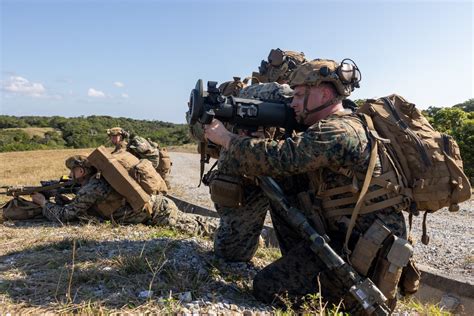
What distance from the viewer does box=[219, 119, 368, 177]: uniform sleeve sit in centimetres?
322

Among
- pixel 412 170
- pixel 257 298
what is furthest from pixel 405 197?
pixel 257 298

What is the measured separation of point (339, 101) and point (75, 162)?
13.4ft

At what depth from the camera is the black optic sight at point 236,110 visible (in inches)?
136

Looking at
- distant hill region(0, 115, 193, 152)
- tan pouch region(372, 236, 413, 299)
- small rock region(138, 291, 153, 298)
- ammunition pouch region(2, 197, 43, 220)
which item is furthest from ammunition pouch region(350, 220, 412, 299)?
distant hill region(0, 115, 193, 152)

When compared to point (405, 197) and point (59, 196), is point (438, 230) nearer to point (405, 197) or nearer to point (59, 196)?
point (405, 197)

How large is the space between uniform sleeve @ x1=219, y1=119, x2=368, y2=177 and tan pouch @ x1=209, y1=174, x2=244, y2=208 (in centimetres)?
71

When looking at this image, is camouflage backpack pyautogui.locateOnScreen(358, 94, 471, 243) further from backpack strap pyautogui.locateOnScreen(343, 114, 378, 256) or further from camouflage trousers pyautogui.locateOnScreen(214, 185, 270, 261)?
camouflage trousers pyautogui.locateOnScreen(214, 185, 270, 261)

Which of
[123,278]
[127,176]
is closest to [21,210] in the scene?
[127,176]

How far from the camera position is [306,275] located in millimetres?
3543

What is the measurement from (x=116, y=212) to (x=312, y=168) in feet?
12.2

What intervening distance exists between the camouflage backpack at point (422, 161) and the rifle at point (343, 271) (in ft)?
2.35

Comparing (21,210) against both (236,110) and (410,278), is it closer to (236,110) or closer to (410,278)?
(236,110)

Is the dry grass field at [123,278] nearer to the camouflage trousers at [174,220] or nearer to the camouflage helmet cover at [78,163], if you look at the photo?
the camouflage trousers at [174,220]

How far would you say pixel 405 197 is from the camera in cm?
339
